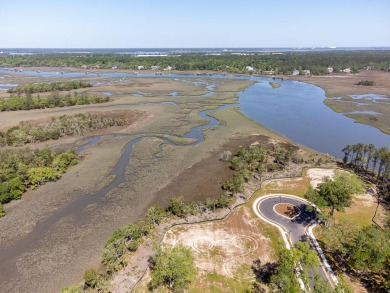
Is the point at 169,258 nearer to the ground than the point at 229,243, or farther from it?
farther from it

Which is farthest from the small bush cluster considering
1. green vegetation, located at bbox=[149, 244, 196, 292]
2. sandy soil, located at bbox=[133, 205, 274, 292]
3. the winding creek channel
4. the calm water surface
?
the calm water surface

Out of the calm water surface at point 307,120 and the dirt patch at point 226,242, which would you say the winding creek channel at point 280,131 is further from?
the dirt patch at point 226,242

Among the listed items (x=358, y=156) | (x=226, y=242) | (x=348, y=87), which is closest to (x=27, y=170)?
(x=226, y=242)

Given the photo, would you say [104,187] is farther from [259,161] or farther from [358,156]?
[358,156]

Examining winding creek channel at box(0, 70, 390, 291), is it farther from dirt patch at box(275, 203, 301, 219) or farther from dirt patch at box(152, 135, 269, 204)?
dirt patch at box(275, 203, 301, 219)

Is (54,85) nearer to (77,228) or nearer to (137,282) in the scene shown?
(77,228)

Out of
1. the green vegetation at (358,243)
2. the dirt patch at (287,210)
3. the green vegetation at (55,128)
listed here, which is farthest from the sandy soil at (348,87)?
the dirt patch at (287,210)

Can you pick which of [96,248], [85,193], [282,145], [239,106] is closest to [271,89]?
[239,106]
